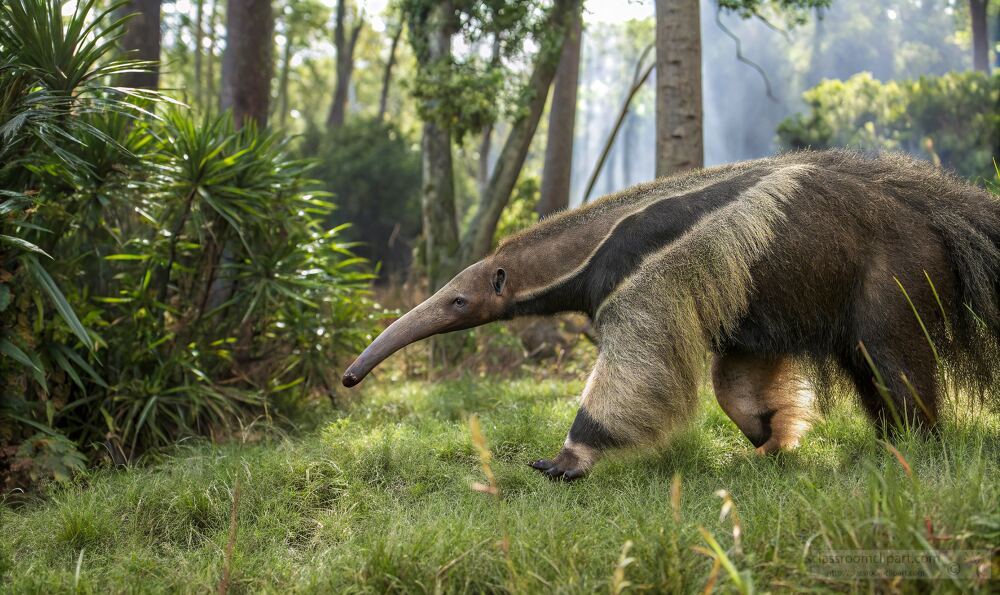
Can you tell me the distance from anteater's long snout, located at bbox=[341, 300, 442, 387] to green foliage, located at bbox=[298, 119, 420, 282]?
13483 millimetres

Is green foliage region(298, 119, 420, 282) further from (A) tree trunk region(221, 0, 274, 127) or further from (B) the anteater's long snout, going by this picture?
(B) the anteater's long snout

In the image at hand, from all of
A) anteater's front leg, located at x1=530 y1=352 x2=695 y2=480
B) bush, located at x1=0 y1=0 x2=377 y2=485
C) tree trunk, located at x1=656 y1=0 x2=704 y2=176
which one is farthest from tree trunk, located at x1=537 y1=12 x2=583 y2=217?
anteater's front leg, located at x1=530 y1=352 x2=695 y2=480

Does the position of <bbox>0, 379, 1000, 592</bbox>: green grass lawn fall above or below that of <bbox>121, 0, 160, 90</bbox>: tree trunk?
below

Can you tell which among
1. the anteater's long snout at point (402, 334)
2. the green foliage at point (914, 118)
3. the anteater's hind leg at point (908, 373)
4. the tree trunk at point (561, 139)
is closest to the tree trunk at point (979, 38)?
the green foliage at point (914, 118)

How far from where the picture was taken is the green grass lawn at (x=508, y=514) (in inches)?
85.0

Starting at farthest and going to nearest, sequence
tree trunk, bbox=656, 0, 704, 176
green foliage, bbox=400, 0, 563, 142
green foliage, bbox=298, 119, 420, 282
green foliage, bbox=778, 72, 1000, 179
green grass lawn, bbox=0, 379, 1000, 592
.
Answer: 1. green foliage, bbox=298, 119, 420, 282
2. green foliage, bbox=778, 72, 1000, 179
3. green foliage, bbox=400, 0, 563, 142
4. tree trunk, bbox=656, 0, 704, 176
5. green grass lawn, bbox=0, 379, 1000, 592

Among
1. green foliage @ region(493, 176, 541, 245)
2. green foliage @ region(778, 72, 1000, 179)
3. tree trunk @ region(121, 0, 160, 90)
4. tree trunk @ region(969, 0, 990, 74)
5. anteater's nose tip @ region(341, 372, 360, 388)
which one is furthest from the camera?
green foliage @ region(493, 176, 541, 245)

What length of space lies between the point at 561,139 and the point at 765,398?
8.17 meters

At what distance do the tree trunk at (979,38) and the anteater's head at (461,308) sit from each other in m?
9.88

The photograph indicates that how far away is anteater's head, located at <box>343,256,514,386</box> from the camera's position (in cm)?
382

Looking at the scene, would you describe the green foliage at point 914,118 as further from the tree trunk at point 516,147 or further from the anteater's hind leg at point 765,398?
the anteater's hind leg at point 765,398

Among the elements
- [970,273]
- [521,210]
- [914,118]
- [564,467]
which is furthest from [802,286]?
[521,210]

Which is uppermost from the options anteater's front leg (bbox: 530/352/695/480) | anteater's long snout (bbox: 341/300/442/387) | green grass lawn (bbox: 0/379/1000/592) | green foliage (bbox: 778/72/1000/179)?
green foliage (bbox: 778/72/1000/179)

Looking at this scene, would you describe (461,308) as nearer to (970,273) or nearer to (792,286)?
(792,286)
